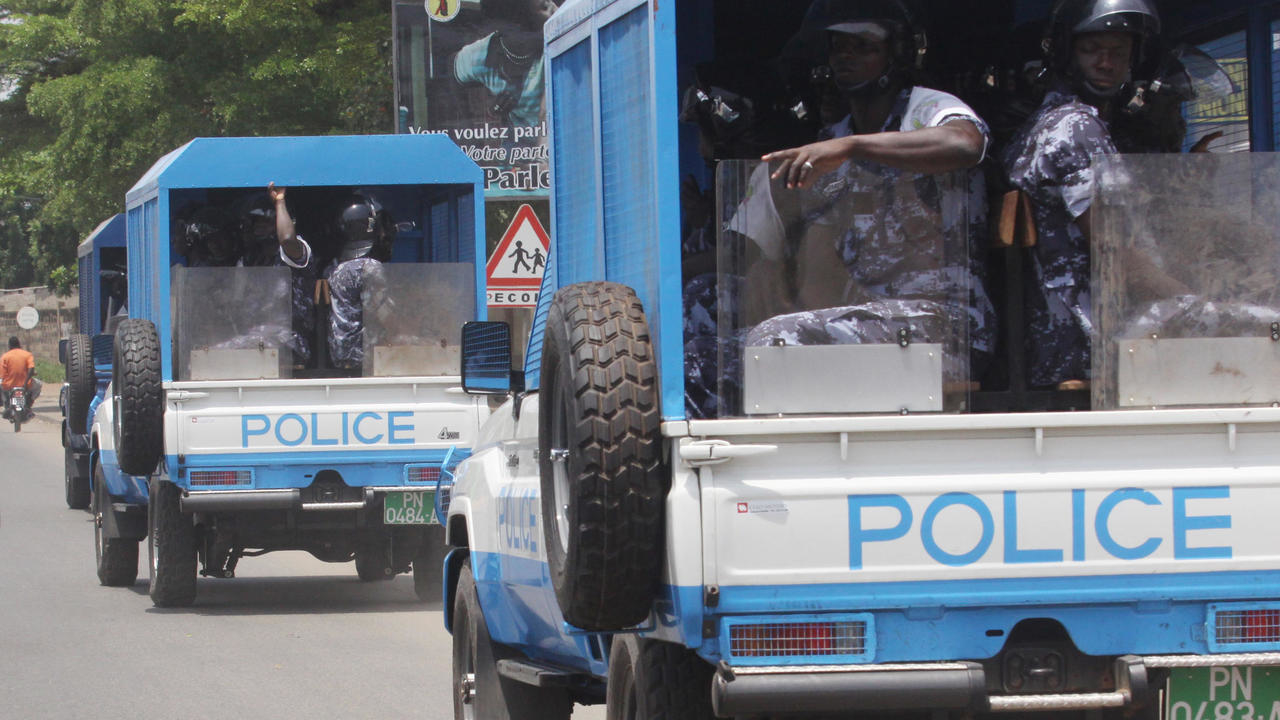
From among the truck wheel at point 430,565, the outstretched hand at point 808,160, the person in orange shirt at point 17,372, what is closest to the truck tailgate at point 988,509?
the outstretched hand at point 808,160

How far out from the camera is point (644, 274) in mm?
4297

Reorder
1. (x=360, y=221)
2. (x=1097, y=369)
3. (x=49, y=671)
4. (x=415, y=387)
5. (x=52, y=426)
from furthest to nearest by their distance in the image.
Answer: (x=52, y=426) → (x=360, y=221) → (x=415, y=387) → (x=49, y=671) → (x=1097, y=369)

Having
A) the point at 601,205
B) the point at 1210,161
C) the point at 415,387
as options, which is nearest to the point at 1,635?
the point at 415,387

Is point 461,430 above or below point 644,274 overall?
below

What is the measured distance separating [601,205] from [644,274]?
20.5 inches

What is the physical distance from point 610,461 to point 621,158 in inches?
40.0

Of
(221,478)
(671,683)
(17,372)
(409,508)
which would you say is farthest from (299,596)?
(17,372)

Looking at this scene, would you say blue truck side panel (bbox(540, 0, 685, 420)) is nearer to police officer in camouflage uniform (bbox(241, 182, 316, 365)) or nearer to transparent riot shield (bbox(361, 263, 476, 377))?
transparent riot shield (bbox(361, 263, 476, 377))

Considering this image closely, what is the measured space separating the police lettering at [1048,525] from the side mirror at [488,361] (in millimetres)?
1910

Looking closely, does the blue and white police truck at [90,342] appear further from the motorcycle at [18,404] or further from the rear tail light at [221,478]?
the motorcycle at [18,404]

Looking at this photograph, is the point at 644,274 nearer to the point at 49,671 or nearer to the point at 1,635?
the point at 49,671

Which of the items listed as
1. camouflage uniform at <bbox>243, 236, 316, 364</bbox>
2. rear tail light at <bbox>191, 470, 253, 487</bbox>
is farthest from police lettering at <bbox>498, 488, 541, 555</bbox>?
camouflage uniform at <bbox>243, 236, 316, 364</bbox>

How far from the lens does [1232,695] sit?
4.05 metres


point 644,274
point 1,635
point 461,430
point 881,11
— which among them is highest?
point 881,11
